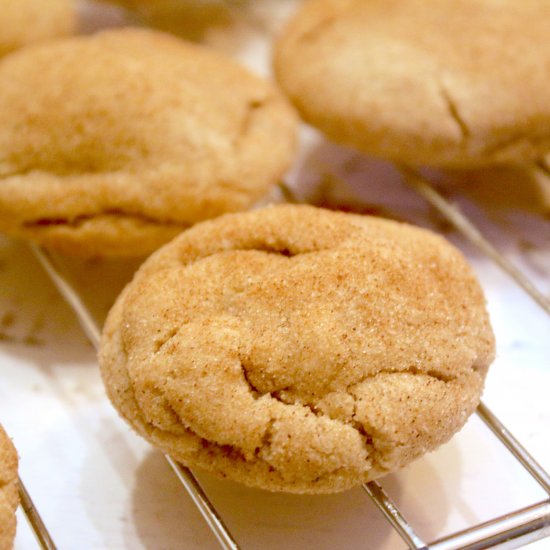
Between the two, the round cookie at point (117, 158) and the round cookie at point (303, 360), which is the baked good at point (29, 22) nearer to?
A: the round cookie at point (117, 158)

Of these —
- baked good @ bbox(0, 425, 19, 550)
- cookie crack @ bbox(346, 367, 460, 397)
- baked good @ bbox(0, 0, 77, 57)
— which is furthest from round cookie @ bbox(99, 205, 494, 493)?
baked good @ bbox(0, 0, 77, 57)

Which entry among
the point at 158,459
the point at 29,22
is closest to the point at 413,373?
the point at 158,459

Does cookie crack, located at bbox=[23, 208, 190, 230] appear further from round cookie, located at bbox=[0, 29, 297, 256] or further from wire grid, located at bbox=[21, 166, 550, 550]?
wire grid, located at bbox=[21, 166, 550, 550]

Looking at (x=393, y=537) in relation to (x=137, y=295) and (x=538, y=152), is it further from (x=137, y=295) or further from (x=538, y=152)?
(x=538, y=152)

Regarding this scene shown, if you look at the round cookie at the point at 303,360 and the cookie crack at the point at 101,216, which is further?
the cookie crack at the point at 101,216

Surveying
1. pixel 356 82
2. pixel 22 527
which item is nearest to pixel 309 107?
pixel 356 82

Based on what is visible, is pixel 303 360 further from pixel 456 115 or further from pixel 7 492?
pixel 456 115

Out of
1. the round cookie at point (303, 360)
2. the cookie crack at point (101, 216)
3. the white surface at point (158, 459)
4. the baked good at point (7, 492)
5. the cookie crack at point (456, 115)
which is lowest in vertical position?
the white surface at point (158, 459)

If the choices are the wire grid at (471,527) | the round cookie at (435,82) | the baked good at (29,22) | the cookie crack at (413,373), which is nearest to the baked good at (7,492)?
the wire grid at (471,527)
